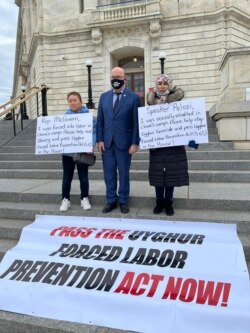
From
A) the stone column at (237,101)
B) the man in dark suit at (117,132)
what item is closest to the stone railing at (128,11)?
the stone column at (237,101)

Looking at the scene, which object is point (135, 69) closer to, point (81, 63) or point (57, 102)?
point (81, 63)

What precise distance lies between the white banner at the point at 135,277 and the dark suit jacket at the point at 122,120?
1.16 m

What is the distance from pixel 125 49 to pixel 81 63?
302 centimetres

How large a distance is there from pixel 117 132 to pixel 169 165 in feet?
2.67

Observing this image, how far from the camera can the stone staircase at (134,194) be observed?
13.0 feet

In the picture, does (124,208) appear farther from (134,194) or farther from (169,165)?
(169,165)

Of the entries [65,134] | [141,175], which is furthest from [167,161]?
[141,175]

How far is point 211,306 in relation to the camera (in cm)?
259

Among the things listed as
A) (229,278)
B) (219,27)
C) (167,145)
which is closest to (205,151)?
(167,145)

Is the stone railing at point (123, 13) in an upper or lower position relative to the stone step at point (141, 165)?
upper

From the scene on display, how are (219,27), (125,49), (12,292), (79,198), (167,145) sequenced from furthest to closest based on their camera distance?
(125,49), (219,27), (79,198), (167,145), (12,292)

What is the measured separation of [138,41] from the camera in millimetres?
20906

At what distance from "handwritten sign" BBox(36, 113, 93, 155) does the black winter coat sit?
938 mm

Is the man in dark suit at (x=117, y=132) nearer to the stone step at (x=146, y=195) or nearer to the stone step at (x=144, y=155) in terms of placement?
the stone step at (x=146, y=195)
